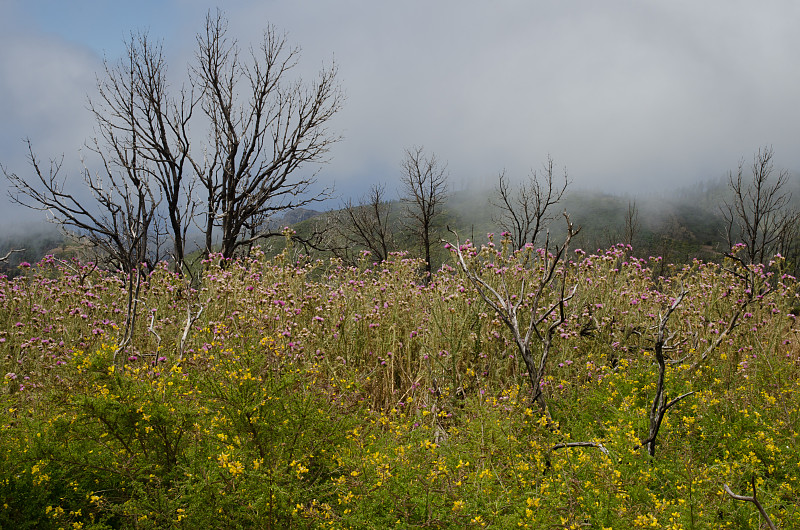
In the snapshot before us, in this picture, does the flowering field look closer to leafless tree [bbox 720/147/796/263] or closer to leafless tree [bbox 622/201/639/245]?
leafless tree [bbox 720/147/796/263]

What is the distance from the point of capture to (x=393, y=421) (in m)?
2.96

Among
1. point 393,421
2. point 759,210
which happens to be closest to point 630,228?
point 759,210

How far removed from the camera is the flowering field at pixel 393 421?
1894 millimetres

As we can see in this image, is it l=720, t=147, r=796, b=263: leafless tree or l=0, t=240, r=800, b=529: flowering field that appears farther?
l=720, t=147, r=796, b=263: leafless tree

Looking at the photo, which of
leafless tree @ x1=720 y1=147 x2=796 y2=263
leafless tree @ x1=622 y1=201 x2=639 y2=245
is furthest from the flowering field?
leafless tree @ x1=622 y1=201 x2=639 y2=245

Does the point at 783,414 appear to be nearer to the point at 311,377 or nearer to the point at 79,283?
the point at 311,377

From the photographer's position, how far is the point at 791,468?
2521 millimetres

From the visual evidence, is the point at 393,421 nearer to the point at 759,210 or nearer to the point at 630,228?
the point at 759,210

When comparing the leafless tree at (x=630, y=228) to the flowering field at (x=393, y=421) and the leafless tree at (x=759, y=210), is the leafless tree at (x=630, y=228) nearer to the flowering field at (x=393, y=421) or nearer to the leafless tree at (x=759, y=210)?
the leafless tree at (x=759, y=210)

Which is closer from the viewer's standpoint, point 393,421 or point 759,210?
point 393,421

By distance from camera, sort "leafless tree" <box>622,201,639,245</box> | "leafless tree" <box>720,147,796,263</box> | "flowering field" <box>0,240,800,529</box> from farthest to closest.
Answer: "leafless tree" <box>622,201,639,245</box>, "leafless tree" <box>720,147,796,263</box>, "flowering field" <box>0,240,800,529</box>

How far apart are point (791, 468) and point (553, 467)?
4.65ft

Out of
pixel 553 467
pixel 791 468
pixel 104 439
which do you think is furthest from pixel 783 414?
pixel 104 439

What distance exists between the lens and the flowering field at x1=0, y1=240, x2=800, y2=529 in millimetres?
1894
